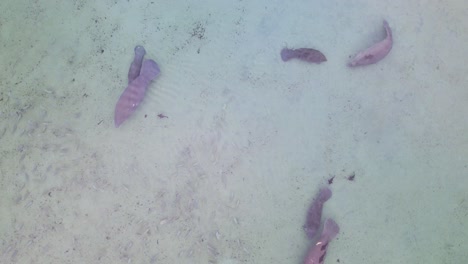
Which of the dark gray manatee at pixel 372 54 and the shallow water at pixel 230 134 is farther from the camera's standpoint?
the dark gray manatee at pixel 372 54

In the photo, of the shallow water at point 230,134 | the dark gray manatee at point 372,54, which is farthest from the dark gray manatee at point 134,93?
the dark gray manatee at point 372,54

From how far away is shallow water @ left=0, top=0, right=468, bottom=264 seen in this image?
6.87 ft

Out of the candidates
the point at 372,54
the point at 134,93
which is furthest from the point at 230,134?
the point at 372,54

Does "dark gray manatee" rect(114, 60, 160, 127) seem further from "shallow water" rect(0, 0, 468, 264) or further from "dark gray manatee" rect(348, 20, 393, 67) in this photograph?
"dark gray manatee" rect(348, 20, 393, 67)

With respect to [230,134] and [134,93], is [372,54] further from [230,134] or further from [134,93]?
[134,93]

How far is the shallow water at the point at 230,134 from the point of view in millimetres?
2094

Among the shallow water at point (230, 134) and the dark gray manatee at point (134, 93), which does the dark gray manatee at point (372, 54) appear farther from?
the dark gray manatee at point (134, 93)

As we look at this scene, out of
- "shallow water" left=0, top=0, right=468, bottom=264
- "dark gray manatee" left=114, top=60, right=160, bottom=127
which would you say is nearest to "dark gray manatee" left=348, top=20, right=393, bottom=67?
"shallow water" left=0, top=0, right=468, bottom=264

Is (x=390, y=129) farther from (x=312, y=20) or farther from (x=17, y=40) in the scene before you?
(x=17, y=40)

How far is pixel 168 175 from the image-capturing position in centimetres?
214

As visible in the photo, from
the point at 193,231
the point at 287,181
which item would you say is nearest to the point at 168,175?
the point at 193,231

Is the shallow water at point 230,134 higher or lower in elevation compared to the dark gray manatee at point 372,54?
lower

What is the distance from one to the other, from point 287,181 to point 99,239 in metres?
0.87

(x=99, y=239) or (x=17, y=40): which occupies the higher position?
(x=17, y=40)
